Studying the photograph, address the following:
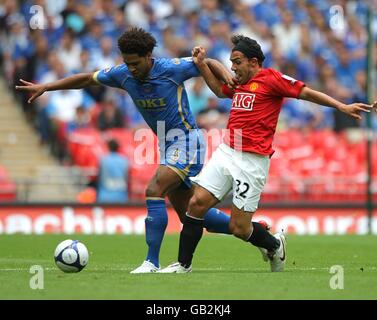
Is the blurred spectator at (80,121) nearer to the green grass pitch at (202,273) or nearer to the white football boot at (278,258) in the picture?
the green grass pitch at (202,273)

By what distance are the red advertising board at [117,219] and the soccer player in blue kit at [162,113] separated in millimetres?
9045

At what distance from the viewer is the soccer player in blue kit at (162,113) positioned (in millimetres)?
10562

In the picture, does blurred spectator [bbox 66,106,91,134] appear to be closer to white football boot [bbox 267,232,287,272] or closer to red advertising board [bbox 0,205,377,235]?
red advertising board [bbox 0,205,377,235]

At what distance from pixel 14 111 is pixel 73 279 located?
13853 millimetres

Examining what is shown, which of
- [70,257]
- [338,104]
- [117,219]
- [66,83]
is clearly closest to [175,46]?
[117,219]

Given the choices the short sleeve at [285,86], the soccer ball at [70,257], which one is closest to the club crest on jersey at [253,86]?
the short sleeve at [285,86]

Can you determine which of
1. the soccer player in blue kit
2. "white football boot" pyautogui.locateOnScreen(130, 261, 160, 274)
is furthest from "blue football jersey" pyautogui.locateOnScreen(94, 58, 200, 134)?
"white football boot" pyautogui.locateOnScreen(130, 261, 160, 274)

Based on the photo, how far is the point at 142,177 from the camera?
2031 cm

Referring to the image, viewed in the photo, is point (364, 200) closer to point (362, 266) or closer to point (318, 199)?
point (318, 199)

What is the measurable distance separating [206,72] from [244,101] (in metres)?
0.56

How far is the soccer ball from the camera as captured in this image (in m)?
10.2

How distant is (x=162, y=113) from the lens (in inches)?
427

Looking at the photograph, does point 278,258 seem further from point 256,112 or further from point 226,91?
point 226,91
